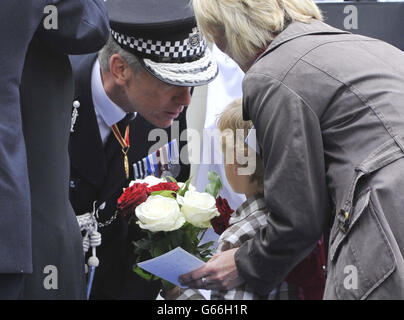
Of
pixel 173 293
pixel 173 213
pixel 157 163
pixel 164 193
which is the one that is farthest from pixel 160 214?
pixel 157 163

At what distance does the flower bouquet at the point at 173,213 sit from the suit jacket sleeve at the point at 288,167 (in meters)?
0.47

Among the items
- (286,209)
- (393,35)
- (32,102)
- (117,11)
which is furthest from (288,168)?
(393,35)

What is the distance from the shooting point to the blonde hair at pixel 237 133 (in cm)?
262

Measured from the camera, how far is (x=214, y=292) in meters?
2.46

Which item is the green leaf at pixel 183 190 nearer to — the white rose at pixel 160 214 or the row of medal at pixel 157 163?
the white rose at pixel 160 214

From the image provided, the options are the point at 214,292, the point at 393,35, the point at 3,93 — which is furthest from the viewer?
the point at 393,35

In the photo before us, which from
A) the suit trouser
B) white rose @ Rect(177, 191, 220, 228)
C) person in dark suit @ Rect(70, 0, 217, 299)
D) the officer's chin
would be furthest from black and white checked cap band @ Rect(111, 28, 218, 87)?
the suit trouser

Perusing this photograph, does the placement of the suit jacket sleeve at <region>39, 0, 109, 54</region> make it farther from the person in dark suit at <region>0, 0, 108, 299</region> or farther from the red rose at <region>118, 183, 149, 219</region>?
the red rose at <region>118, 183, 149, 219</region>

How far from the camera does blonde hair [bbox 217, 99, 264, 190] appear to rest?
8.58 ft

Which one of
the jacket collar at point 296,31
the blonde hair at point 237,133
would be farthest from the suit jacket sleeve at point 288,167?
the blonde hair at point 237,133

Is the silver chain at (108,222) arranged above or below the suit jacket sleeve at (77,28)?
Answer: below

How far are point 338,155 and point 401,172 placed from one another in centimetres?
18

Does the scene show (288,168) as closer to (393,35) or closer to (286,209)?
(286,209)

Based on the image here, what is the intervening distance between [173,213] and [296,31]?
0.74 meters
